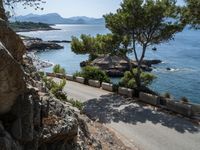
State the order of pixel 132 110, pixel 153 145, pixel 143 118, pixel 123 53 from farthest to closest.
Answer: pixel 123 53 → pixel 132 110 → pixel 143 118 → pixel 153 145

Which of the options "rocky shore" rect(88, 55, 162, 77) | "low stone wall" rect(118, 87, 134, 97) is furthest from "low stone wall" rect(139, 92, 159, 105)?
"rocky shore" rect(88, 55, 162, 77)

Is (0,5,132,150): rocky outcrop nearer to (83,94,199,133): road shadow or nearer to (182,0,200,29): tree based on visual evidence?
(83,94,199,133): road shadow

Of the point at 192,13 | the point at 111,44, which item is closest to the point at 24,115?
the point at 192,13

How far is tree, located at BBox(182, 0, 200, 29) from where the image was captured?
20023mm

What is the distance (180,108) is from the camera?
22281 mm

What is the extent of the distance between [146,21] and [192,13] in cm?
751

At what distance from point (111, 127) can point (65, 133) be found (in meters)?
10.6

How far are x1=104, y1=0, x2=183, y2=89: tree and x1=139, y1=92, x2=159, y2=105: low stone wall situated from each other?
130 inches

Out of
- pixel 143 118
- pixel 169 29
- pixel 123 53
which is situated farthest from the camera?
pixel 123 53

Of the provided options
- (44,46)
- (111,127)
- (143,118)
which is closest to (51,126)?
(111,127)

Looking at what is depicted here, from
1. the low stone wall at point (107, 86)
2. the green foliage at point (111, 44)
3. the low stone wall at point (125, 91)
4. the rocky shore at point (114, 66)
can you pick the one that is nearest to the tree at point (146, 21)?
the green foliage at point (111, 44)

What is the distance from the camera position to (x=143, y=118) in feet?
70.3

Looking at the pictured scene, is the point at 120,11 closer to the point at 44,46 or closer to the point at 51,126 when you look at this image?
the point at 51,126

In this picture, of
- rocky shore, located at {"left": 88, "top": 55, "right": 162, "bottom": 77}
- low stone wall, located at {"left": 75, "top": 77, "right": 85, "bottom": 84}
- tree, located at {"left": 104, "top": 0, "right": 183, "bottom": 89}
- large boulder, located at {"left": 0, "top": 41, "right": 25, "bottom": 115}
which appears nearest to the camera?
large boulder, located at {"left": 0, "top": 41, "right": 25, "bottom": 115}
